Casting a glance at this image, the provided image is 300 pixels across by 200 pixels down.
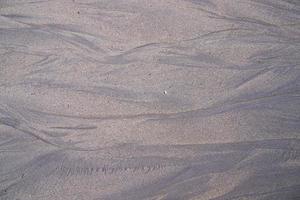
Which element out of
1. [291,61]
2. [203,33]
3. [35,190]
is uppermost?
[203,33]

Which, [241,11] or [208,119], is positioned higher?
[241,11]

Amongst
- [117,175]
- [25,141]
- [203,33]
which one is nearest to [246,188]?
[117,175]

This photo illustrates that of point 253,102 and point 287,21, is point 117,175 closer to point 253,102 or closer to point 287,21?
point 253,102

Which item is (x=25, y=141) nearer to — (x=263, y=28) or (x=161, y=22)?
(x=161, y=22)

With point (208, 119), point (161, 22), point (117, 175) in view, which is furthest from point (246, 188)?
point (161, 22)

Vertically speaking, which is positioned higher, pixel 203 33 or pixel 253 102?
pixel 203 33

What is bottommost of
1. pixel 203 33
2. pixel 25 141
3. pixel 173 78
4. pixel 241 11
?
pixel 25 141
